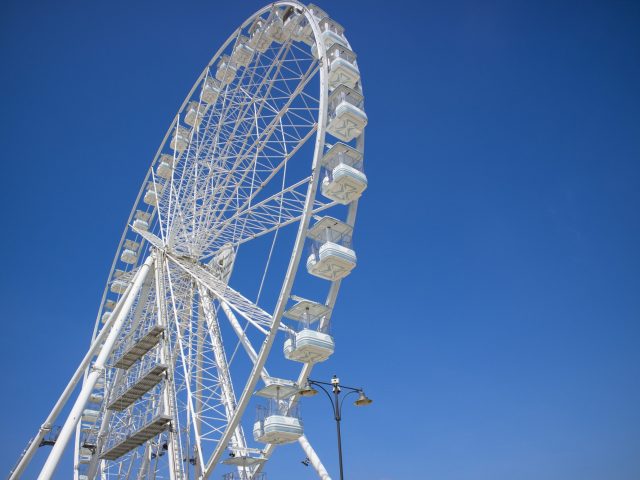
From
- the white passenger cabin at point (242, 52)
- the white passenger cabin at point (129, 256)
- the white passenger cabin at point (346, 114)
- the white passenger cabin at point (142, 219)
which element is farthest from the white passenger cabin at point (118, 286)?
the white passenger cabin at point (346, 114)

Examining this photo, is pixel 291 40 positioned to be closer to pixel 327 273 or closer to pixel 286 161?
pixel 286 161

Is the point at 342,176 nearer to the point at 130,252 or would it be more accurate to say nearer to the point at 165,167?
Answer: the point at 165,167

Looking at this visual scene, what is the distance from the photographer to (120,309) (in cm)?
1823

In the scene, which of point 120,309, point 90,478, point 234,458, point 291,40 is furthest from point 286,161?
point 90,478

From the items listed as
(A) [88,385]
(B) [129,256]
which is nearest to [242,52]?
(B) [129,256]

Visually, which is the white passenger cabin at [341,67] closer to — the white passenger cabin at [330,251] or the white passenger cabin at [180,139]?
the white passenger cabin at [330,251]

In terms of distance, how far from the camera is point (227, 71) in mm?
21766

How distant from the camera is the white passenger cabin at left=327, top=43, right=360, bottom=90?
15.8 metres

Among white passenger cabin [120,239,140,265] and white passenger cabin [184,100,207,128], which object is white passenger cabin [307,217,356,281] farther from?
white passenger cabin [120,239,140,265]

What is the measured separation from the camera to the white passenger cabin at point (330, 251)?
1379 centimetres

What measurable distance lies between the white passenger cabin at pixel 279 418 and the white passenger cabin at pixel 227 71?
42.3 ft

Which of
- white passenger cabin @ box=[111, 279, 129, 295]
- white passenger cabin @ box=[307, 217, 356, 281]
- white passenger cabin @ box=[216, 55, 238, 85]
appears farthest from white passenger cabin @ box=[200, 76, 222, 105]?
white passenger cabin @ box=[307, 217, 356, 281]

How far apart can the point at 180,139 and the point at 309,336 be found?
14154mm

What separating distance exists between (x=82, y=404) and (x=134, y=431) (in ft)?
11.9
